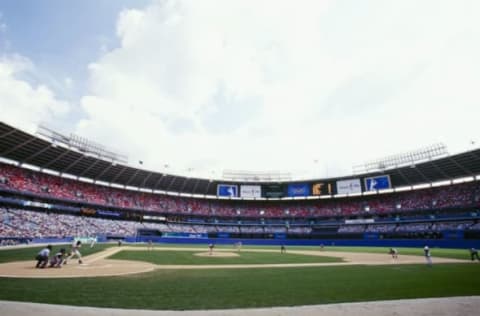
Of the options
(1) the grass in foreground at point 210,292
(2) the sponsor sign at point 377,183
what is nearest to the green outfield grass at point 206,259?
(1) the grass in foreground at point 210,292

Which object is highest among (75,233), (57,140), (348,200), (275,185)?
(57,140)

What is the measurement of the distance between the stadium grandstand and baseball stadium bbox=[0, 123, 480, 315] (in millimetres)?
301

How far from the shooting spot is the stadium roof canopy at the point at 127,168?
45.3 metres

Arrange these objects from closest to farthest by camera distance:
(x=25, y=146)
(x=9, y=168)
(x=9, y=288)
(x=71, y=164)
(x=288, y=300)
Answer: (x=288, y=300)
(x=9, y=288)
(x=25, y=146)
(x=9, y=168)
(x=71, y=164)

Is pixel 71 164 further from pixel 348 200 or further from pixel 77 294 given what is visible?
pixel 348 200

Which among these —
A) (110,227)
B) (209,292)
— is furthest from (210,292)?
(110,227)

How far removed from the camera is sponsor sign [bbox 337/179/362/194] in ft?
234

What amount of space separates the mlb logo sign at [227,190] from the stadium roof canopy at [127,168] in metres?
1.73

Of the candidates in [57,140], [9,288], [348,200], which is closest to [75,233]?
[57,140]

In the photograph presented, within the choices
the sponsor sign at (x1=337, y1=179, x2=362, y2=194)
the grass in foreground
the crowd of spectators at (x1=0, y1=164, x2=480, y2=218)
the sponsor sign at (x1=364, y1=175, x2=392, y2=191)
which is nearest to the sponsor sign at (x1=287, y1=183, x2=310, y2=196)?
the crowd of spectators at (x1=0, y1=164, x2=480, y2=218)

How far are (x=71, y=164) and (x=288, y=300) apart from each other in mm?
59359

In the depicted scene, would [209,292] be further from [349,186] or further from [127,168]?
[349,186]

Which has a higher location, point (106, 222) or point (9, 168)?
point (9, 168)

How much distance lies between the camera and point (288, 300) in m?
9.24
